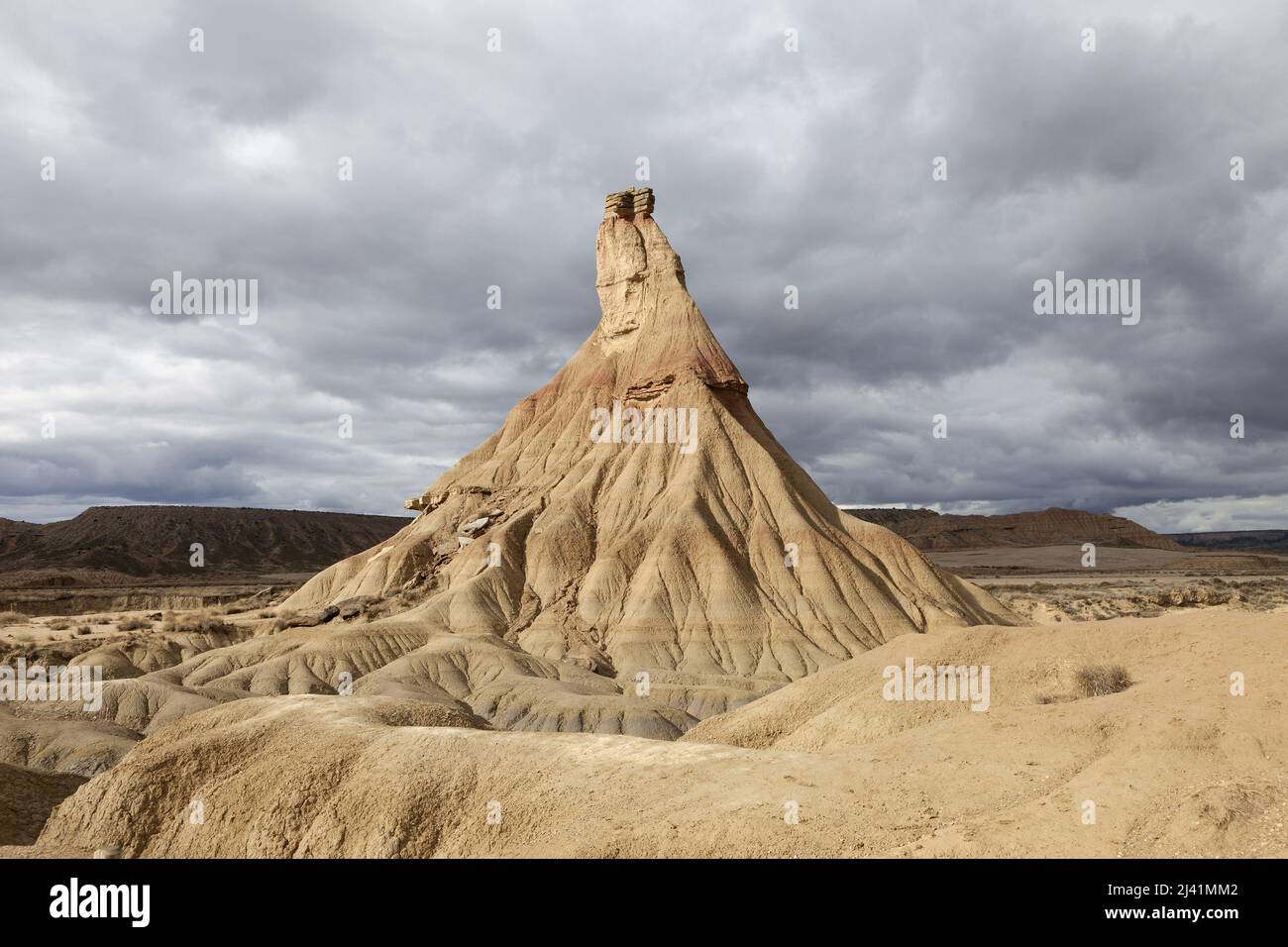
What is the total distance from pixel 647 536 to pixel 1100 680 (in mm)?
38336

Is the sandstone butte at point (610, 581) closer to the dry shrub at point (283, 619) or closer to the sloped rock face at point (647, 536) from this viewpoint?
the sloped rock face at point (647, 536)

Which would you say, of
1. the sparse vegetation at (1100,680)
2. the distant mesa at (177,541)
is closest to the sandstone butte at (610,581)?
the sparse vegetation at (1100,680)

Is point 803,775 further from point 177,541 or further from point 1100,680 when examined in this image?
point 177,541

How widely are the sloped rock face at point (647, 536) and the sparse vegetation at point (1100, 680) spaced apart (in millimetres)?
26684

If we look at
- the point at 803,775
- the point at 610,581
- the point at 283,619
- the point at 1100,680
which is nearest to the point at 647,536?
the point at 610,581

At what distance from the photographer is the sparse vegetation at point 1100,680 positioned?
2034 cm

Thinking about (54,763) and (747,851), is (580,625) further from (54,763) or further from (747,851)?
(747,851)

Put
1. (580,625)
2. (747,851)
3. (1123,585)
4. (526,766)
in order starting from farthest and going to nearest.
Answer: (1123,585)
(580,625)
(526,766)
(747,851)

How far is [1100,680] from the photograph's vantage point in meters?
20.6

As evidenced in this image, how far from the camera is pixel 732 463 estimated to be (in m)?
62.6

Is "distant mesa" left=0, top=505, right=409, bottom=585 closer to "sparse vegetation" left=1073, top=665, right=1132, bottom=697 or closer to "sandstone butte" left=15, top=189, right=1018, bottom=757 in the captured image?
"sandstone butte" left=15, top=189, right=1018, bottom=757

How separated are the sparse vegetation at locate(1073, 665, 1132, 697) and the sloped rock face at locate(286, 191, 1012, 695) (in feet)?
87.5
